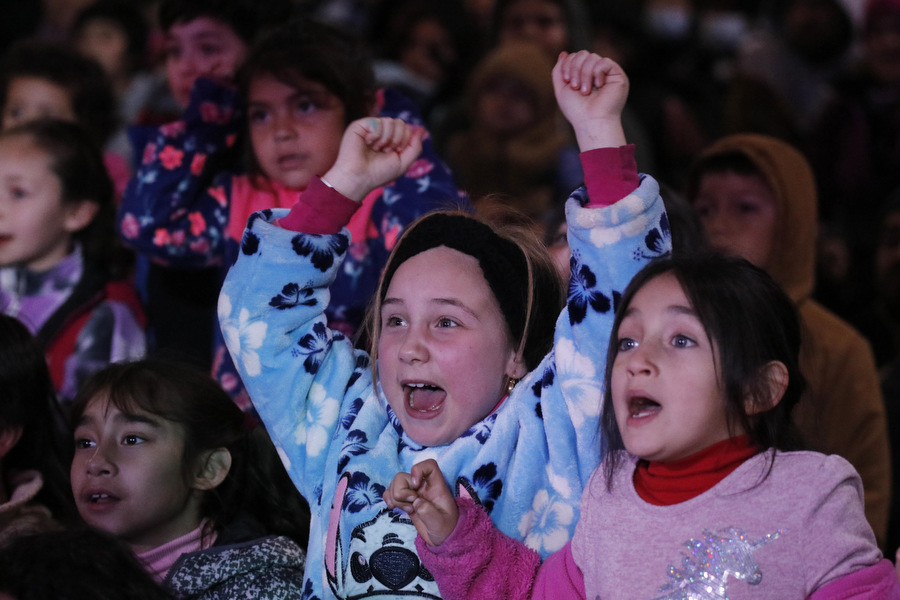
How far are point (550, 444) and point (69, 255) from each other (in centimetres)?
178

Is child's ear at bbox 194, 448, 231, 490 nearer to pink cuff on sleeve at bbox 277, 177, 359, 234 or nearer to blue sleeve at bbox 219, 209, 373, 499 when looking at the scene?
blue sleeve at bbox 219, 209, 373, 499

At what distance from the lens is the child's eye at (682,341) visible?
1737mm

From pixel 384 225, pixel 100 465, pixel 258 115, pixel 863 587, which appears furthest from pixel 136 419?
pixel 863 587

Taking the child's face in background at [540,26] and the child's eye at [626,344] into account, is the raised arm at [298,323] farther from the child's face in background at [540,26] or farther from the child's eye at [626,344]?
the child's face in background at [540,26]

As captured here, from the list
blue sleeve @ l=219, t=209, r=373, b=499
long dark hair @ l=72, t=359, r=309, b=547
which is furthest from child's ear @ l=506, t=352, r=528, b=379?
long dark hair @ l=72, t=359, r=309, b=547

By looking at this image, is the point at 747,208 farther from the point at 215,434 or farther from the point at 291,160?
the point at 215,434

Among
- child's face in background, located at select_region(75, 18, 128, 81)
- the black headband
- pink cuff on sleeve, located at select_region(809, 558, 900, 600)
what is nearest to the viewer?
pink cuff on sleeve, located at select_region(809, 558, 900, 600)

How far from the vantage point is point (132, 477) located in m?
2.32

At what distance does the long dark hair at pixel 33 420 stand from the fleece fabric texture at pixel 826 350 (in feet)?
5.85

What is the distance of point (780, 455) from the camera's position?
5.71 feet

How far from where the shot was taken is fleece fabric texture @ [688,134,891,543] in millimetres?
3088

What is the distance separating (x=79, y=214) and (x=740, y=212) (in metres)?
1.86

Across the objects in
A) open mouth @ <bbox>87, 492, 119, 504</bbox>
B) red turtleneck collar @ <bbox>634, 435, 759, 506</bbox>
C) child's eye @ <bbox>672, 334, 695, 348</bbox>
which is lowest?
open mouth @ <bbox>87, 492, 119, 504</bbox>

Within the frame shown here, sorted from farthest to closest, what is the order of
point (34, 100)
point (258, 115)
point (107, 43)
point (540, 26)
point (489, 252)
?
point (107, 43) < point (540, 26) < point (34, 100) < point (258, 115) < point (489, 252)
